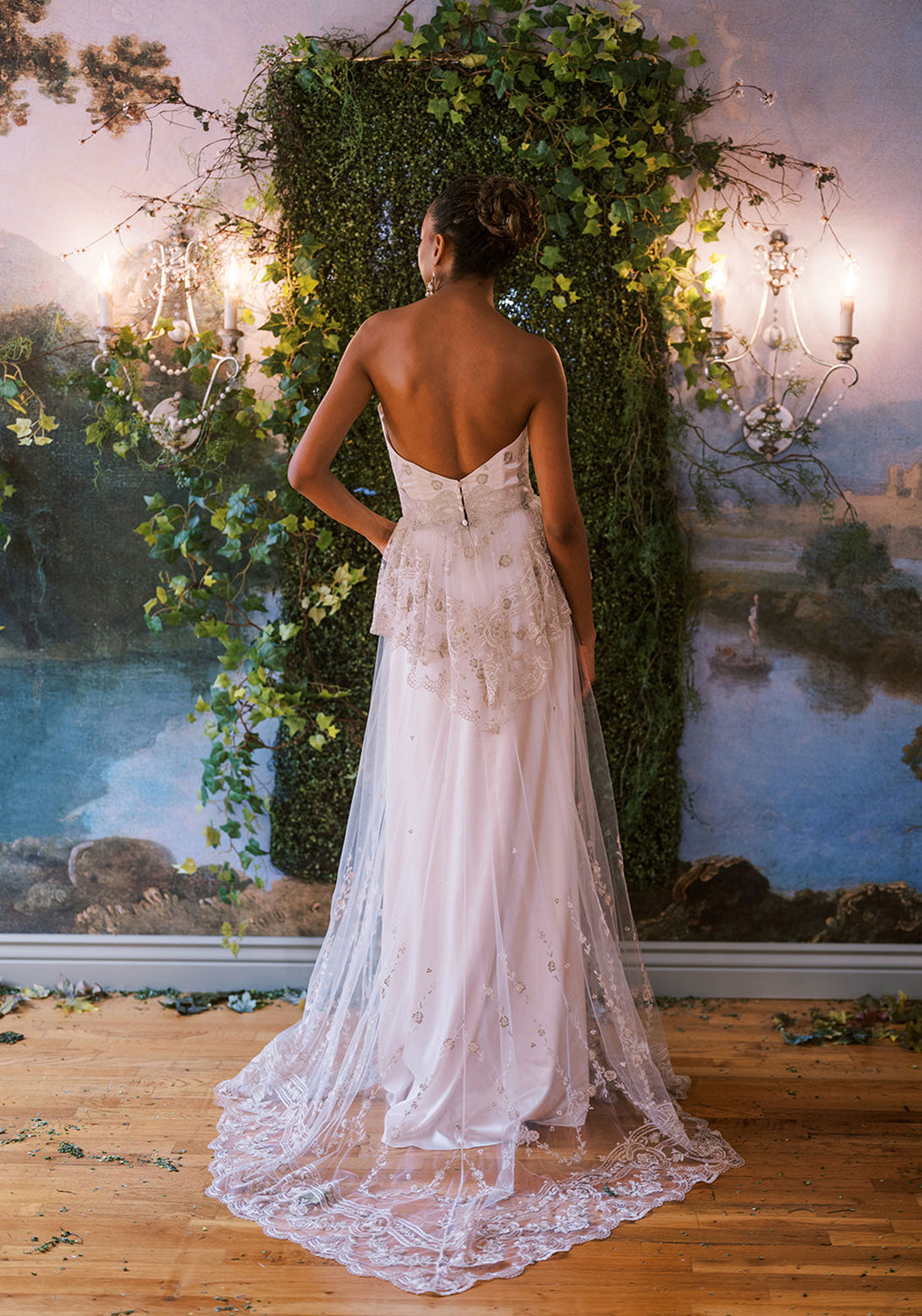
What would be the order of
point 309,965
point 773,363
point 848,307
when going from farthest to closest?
point 309,965
point 773,363
point 848,307

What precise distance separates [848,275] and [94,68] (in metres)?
2.15

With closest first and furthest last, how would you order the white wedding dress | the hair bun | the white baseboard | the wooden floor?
the wooden floor
the hair bun
the white wedding dress
the white baseboard

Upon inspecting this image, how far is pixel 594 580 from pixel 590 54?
1379 millimetres

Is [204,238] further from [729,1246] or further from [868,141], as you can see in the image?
[729,1246]

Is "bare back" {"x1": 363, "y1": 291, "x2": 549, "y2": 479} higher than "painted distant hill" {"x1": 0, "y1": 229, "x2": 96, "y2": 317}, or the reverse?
"painted distant hill" {"x1": 0, "y1": 229, "x2": 96, "y2": 317}

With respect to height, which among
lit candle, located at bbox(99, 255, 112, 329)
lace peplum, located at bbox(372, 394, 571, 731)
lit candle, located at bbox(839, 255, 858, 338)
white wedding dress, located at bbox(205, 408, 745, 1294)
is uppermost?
lit candle, located at bbox(839, 255, 858, 338)

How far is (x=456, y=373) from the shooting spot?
2217 millimetres

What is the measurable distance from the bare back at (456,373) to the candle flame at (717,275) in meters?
0.96

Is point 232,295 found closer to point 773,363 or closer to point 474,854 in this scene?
point 773,363

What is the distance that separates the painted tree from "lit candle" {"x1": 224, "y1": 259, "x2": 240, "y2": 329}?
20.8 inches

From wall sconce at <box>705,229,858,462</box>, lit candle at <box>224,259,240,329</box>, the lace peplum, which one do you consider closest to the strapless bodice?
the lace peplum

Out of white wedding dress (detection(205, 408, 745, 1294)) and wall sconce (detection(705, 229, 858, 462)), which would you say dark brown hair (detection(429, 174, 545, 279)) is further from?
wall sconce (detection(705, 229, 858, 462))

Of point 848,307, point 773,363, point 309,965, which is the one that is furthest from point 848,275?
point 309,965

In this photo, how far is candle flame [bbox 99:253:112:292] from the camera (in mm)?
3023
